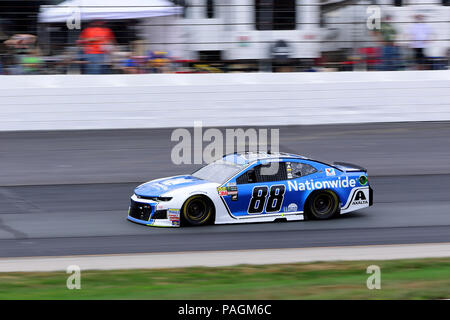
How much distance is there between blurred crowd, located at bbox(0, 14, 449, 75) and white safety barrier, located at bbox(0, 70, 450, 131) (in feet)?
1.19

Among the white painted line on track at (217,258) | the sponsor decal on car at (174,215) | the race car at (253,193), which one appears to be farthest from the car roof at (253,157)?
the white painted line on track at (217,258)

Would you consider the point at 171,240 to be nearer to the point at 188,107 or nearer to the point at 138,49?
the point at 188,107

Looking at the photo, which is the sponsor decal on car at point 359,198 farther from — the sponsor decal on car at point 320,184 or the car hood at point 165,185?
the car hood at point 165,185

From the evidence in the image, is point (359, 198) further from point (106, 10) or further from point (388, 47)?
point (106, 10)

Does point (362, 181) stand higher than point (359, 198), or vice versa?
point (362, 181)

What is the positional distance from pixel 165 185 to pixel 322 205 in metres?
2.28

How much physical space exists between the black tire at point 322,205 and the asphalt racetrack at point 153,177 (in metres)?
0.16

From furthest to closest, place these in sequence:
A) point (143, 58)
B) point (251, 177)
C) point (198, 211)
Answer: point (143, 58) < point (251, 177) < point (198, 211)

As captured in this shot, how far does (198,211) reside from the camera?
34.7 ft

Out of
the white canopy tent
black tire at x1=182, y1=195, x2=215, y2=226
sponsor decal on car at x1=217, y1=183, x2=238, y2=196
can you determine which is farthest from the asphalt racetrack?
the white canopy tent

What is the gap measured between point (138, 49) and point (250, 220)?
9.12 meters

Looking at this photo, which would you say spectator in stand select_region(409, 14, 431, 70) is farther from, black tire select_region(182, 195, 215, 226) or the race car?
black tire select_region(182, 195, 215, 226)

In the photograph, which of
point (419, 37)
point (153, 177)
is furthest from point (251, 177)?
point (419, 37)
